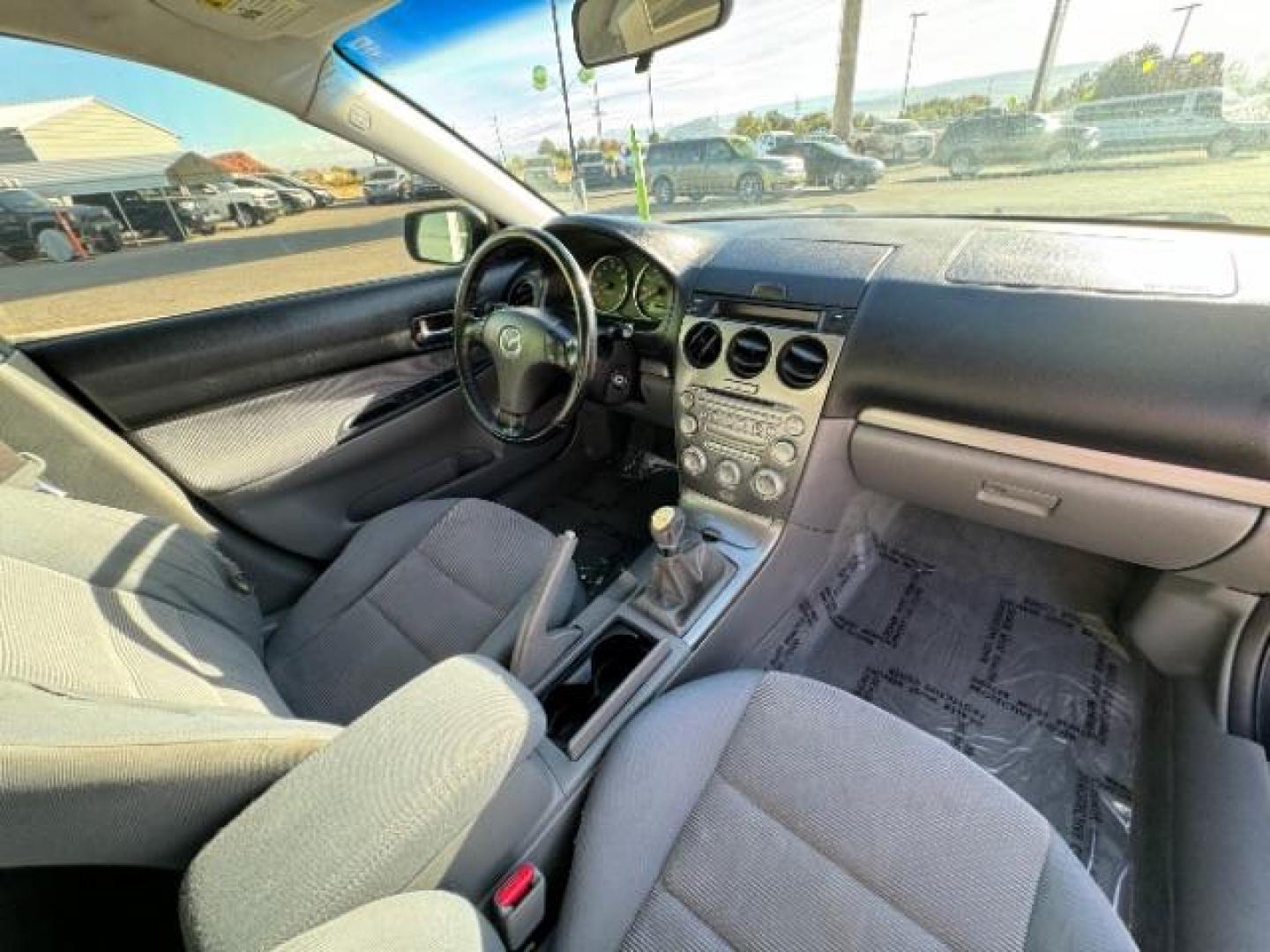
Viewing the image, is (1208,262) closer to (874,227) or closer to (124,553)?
(874,227)

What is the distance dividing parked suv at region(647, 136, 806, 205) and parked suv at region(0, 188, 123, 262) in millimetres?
1567

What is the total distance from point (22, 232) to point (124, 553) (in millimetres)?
968

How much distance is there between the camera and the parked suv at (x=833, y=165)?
1.78 metres

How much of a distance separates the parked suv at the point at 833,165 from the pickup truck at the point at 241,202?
1511 millimetres

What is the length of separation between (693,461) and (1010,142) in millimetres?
1020

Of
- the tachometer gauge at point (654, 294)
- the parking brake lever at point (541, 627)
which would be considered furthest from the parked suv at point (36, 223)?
the parking brake lever at point (541, 627)

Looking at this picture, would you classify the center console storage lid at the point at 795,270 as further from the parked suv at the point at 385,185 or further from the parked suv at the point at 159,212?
the parked suv at the point at 159,212

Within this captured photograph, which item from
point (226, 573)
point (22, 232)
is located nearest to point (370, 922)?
point (226, 573)

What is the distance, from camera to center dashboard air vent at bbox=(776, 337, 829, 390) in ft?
4.52

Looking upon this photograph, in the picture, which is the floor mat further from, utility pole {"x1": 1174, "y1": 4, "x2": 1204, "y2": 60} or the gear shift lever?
utility pole {"x1": 1174, "y1": 4, "x2": 1204, "y2": 60}

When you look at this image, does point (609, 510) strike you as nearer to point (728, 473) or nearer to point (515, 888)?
point (728, 473)

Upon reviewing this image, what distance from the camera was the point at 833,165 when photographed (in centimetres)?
186

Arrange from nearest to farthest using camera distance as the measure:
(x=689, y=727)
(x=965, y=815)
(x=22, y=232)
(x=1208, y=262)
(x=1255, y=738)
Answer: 1. (x=965, y=815)
2. (x=689, y=727)
3. (x=1208, y=262)
4. (x=1255, y=738)
5. (x=22, y=232)

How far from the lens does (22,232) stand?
146cm
